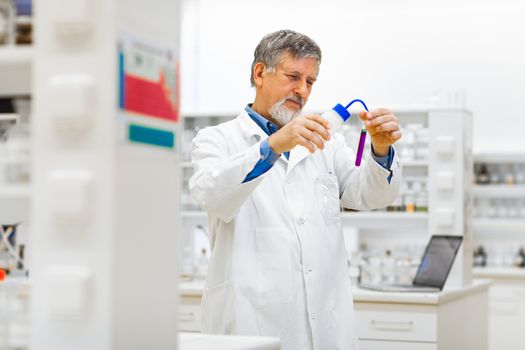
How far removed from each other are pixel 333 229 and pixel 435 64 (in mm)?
6150

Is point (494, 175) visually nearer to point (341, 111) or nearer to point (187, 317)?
point (187, 317)

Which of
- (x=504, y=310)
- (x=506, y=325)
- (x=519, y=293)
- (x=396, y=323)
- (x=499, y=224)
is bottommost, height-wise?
(x=506, y=325)

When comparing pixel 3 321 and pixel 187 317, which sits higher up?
pixel 3 321

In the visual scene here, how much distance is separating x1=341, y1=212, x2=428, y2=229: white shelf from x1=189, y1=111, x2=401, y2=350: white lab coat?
3239 millimetres

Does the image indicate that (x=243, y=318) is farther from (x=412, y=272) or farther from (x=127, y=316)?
(x=412, y=272)

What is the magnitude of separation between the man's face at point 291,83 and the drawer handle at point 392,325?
5.29 ft

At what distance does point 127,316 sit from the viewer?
A: 1830mm

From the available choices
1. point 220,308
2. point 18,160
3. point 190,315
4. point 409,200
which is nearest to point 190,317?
point 190,315

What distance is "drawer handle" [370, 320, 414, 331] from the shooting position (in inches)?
163

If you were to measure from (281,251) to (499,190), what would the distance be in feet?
18.5

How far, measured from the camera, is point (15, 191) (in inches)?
72.4

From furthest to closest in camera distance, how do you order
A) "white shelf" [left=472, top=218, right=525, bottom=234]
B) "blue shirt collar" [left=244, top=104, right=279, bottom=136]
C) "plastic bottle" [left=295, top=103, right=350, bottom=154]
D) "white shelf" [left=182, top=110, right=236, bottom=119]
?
"white shelf" [left=472, top=218, right=525, bottom=234]
"white shelf" [left=182, top=110, right=236, bottom=119]
"blue shirt collar" [left=244, top=104, right=279, bottom=136]
"plastic bottle" [left=295, top=103, right=350, bottom=154]

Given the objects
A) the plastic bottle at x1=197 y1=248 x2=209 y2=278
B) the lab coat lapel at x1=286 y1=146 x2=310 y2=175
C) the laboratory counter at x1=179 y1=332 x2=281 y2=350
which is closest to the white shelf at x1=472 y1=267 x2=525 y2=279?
the plastic bottle at x1=197 y1=248 x2=209 y2=278

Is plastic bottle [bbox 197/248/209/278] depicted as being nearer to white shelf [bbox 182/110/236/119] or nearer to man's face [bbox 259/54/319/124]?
white shelf [bbox 182/110/236/119]
